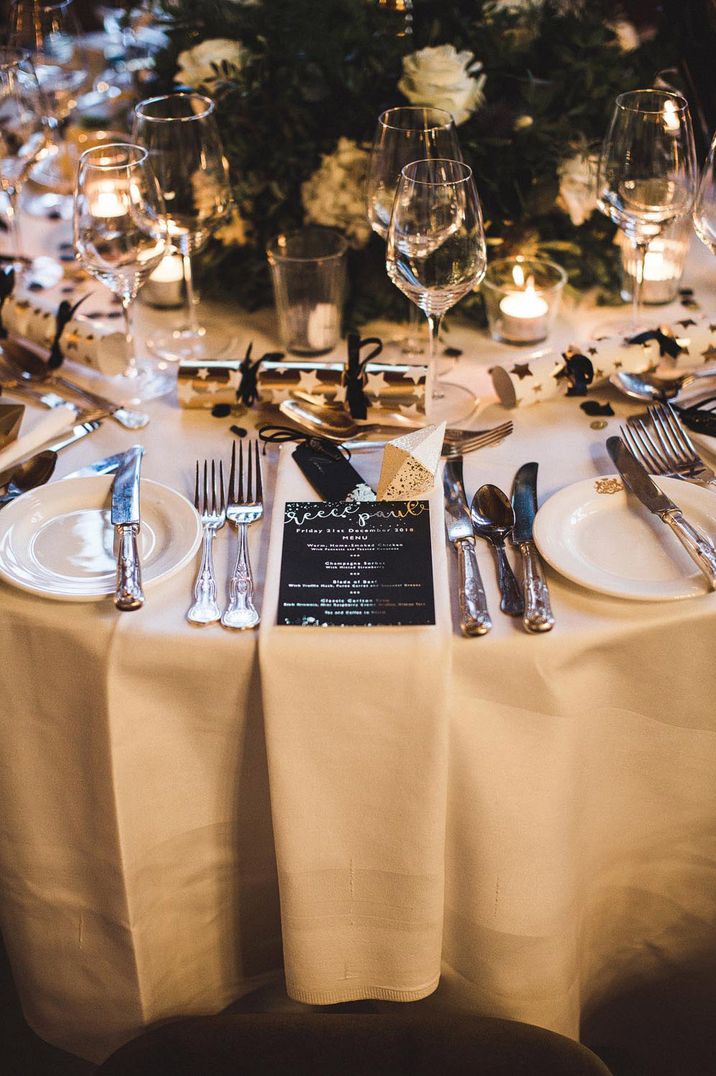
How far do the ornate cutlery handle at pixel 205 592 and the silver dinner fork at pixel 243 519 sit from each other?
1 centimetres

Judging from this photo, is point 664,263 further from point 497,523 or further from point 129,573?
point 129,573

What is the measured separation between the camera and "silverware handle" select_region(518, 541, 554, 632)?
988 millimetres

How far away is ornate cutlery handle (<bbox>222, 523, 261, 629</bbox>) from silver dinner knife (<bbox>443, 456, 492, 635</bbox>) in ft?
0.69

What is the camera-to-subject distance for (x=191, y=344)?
162cm

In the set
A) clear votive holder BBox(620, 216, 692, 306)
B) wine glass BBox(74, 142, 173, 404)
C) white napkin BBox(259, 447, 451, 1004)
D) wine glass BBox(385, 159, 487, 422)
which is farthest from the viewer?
clear votive holder BBox(620, 216, 692, 306)

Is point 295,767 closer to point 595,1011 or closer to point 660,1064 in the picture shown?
point 595,1011

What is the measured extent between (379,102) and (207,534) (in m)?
0.83

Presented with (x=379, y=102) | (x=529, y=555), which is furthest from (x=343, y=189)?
(x=529, y=555)

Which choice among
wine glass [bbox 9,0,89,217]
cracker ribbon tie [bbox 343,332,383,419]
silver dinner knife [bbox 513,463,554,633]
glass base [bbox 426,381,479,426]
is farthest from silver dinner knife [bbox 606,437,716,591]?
wine glass [bbox 9,0,89,217]

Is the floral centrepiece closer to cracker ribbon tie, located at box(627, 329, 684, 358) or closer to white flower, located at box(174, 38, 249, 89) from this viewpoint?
white flower, located at box(174, 38, 249, 89)

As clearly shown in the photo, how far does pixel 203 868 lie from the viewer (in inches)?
46.2

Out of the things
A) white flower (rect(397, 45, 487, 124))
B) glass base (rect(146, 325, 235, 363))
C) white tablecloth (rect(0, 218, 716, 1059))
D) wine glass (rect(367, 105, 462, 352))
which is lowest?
white tablecloth (rect(0, 218, 716, 1059))

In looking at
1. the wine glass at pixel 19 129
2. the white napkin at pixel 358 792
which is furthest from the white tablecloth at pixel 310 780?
the wine glass at pixel 19 129

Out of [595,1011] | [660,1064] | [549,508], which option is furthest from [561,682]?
[660,1064]
